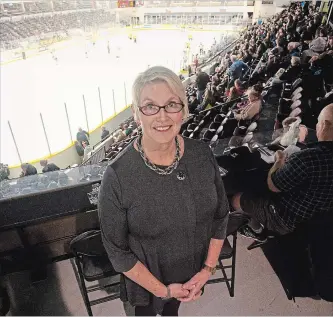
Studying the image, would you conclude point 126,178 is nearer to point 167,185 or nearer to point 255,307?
point 167,185

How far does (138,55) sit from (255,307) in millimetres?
17996

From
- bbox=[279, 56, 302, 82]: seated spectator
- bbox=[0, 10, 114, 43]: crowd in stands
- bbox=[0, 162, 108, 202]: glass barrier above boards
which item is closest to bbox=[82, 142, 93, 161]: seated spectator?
bbox=[279, 56, 302, 82]: seated spectator

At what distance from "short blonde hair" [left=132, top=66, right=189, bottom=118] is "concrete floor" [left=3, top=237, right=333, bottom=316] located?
1293mm

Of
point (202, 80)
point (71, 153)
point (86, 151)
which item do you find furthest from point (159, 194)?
point (71, 153)

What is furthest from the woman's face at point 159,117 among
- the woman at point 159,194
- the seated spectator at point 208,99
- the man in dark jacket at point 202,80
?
the man in dark jacket at point 202,80

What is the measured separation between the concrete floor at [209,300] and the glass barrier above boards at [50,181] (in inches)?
21.2

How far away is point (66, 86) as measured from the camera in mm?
11352

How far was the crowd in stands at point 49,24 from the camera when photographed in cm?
2097

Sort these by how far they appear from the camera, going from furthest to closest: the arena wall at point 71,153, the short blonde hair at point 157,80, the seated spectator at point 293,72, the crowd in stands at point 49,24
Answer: the crowd in stands at point 49,24, the arena wall at point 71,153, the seated spectator at point 293,72, the short blonde hair at point 157,80

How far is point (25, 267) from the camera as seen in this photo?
1882 mm

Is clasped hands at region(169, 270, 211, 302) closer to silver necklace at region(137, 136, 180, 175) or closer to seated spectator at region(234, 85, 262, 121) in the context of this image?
silver necklace at region(137, 136, 180, 175)

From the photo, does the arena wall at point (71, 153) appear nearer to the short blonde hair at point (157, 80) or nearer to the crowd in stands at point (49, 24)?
the short blonde hair at point (157, 80)

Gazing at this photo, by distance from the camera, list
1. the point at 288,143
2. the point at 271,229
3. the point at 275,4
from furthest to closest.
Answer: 1. the point at 275,4
2. the point at 288,143
3. the point at 271,229

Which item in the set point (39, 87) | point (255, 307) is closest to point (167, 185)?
point (255, 307)
